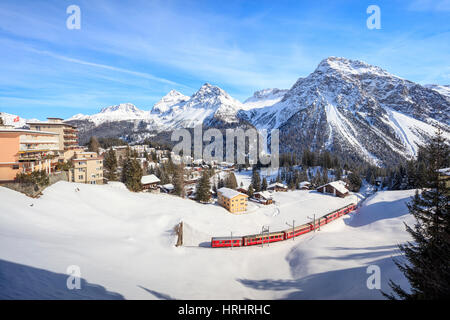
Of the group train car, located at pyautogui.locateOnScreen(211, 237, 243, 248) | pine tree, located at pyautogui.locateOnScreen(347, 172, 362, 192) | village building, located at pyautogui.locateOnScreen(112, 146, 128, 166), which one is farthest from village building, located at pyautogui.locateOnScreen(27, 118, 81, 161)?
pine tree, located at pyautogui.locateOnScreen(347, 172, 362, 192)

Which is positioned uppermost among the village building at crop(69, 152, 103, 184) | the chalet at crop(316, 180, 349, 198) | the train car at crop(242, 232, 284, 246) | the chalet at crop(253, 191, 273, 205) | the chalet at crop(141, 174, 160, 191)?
the village building at crop(69, 152, 103, 184)

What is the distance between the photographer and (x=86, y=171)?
3709 cm

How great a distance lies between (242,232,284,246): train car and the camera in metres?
25.8

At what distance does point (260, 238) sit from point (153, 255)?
1396 cm

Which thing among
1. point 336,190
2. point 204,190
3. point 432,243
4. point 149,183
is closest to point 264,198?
point 204,190

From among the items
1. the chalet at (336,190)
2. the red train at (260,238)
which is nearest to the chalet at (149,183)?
the red train at (260,238)

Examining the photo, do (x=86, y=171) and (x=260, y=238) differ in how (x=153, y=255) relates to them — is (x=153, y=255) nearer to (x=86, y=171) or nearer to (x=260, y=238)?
(x=260, y=238)

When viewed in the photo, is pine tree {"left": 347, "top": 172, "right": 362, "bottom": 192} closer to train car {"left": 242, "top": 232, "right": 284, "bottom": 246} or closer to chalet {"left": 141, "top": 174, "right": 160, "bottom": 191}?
train car {"left": 242, "top": 232, "right": 284, "bottom": 246}

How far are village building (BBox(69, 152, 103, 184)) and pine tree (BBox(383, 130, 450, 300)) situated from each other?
44.3m

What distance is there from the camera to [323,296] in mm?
14719

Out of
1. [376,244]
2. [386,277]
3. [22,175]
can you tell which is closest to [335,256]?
[386,277]

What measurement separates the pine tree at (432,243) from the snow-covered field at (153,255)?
17.0 feet

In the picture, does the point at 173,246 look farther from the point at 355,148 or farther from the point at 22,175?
the point at 355,148

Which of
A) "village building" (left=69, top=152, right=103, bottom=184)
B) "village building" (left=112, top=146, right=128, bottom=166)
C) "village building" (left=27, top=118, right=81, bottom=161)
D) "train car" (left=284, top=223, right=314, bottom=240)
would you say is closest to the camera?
"train car" (left=284, top=223, right=314, bottom=240)
